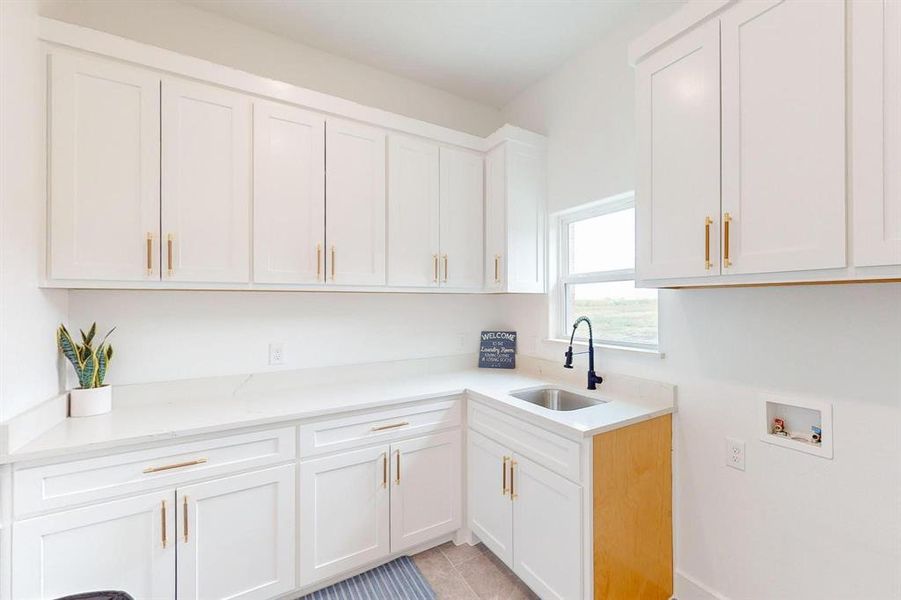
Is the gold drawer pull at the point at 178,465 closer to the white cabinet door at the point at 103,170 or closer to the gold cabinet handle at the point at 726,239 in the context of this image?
the white cabinet door at the point at 103,170

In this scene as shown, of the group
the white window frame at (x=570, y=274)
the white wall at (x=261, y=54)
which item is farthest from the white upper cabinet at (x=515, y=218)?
the white wall at (x=261, y=54)

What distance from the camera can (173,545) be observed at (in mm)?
1487

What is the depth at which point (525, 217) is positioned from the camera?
2.52 m

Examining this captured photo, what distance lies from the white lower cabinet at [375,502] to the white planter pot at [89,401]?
903mm

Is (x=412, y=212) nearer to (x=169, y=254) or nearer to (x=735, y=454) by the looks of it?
(x=169, y=254)

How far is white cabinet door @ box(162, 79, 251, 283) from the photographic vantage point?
5.57ft

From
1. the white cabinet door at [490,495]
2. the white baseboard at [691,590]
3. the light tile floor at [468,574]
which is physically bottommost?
the light tile floor at [468,574]

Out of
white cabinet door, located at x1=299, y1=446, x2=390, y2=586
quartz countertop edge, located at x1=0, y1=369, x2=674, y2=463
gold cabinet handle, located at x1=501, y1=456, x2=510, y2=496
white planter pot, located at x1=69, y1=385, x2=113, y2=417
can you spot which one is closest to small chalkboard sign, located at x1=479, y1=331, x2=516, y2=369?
quartz countertop edge, located at x1=0, y1=369, x2=674, y2=463

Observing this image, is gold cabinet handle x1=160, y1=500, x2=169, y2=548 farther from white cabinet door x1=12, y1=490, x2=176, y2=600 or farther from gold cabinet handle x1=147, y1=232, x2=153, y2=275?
gold cabinet handle x1=147, y1=232, x2=153, y2=275

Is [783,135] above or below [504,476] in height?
above

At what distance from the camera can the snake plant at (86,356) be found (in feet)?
5.31

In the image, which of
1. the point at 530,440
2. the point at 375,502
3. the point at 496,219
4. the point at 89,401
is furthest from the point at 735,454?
the point at 89,401

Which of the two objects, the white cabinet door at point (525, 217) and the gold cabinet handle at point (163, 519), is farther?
the white cabinet door at point (525, 217)

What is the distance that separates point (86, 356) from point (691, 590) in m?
2.90
